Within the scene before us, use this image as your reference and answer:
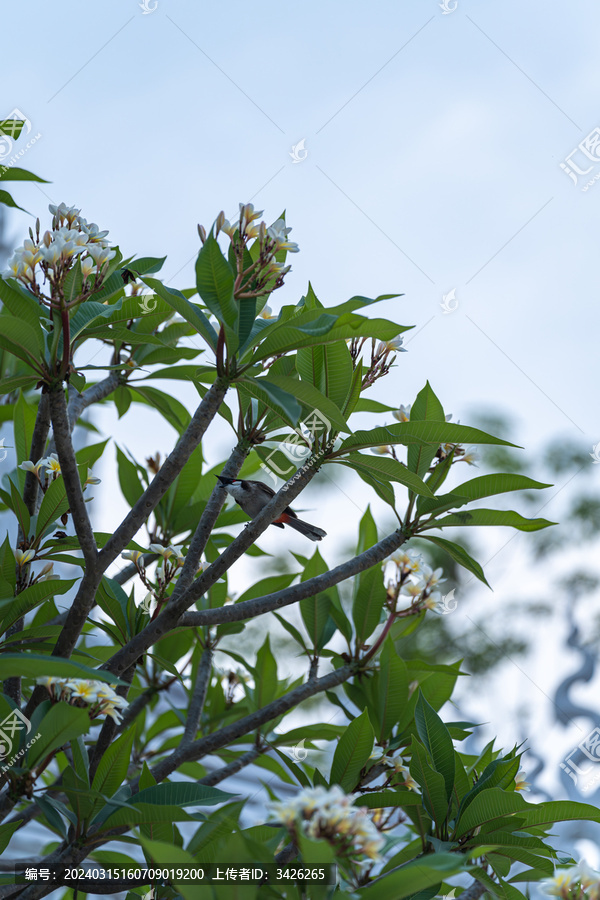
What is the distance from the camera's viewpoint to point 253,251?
1.29 m

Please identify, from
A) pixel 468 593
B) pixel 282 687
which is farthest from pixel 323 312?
pixel 468 593

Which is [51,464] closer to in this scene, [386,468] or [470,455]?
[386,468]

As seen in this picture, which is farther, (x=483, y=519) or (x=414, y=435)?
(x=483, y=519)

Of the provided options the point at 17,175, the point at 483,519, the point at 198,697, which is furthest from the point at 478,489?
the point at 17,175

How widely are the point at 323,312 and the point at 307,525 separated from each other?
26.7 inches

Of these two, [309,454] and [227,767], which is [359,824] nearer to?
[309,454]

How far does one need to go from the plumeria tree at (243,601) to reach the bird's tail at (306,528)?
0.22 m

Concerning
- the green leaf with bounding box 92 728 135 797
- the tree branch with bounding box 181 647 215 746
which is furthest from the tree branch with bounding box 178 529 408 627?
the tree branch with bounding box 181 647 215 746

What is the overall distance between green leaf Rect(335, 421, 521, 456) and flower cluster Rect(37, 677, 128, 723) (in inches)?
21.5

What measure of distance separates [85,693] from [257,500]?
0.62m

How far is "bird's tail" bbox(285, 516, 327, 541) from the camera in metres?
1.66

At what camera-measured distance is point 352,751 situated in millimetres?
1386

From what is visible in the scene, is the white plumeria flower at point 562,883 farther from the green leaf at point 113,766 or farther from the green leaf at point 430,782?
the green leaf at point 113,766

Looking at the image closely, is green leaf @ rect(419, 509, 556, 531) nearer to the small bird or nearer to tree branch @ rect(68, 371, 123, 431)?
the small bird
